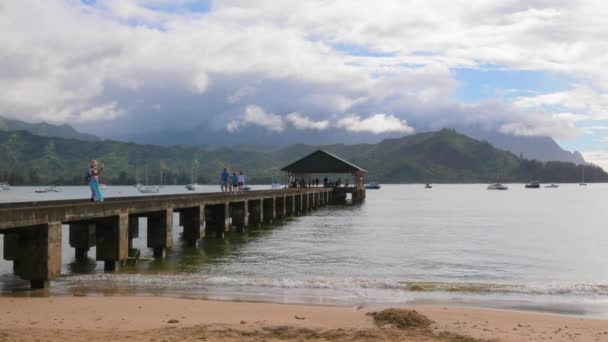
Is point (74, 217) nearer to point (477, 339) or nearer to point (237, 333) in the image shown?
point (237, 333)

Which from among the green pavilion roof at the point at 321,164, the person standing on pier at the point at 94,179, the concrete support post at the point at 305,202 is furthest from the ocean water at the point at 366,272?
the green pavilion roof at the point at 321,164

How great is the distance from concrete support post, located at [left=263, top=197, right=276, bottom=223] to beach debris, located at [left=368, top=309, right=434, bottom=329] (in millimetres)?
31232

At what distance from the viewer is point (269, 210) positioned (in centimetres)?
4162

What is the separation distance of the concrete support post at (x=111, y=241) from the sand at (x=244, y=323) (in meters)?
4.42

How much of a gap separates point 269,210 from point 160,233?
20.8 m

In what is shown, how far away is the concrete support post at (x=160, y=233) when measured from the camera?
825 inches

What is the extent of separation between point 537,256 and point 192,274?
1595 centimetres

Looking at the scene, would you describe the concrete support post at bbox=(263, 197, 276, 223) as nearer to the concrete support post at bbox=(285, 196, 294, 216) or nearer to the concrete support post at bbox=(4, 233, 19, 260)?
the concrete support post at bbox=(285, 196, 294, 216)

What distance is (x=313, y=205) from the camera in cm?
6531

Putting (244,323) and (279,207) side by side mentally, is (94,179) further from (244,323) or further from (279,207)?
(279,207)

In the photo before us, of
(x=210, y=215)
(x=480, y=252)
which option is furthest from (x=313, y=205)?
(x=480, y=252)

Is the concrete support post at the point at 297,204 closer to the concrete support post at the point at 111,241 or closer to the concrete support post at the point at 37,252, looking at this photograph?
the concrete support post at the point at 111,241

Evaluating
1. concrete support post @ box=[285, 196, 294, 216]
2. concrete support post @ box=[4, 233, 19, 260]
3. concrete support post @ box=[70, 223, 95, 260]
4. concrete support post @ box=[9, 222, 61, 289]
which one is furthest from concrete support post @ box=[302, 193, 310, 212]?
concrete support post @ box=[9, 222, 61, 289]

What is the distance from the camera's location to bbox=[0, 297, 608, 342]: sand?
8992 millimetres
